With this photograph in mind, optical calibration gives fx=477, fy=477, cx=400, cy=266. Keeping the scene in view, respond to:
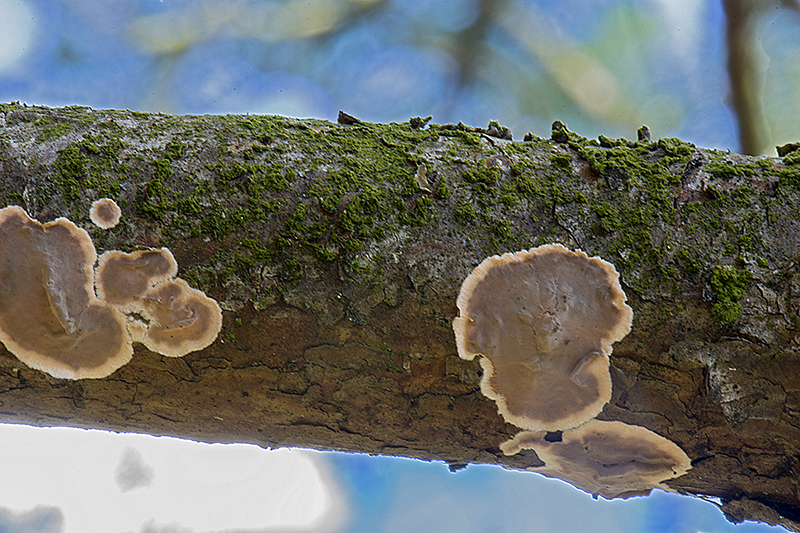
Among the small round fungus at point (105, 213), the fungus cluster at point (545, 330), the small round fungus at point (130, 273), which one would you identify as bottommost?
the fungus cluster at point (545, 330)

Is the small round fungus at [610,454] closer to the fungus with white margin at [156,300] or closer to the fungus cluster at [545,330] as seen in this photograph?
the fungus cluster at [545,330]

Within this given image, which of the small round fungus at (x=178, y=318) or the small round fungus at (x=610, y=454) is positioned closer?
the small round fungus at (x=178, y=318)

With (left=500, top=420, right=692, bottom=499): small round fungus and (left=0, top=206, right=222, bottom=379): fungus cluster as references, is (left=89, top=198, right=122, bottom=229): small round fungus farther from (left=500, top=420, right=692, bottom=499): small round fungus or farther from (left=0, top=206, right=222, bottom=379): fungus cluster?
(left=500, top=420, right=692, bottom=499): small round fungus

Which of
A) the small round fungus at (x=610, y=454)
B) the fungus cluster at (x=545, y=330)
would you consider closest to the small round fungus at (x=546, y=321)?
the fungus cluster at (x=545, y=330)

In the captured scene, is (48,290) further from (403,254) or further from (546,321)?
(546,321)

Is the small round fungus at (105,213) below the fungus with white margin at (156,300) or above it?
above

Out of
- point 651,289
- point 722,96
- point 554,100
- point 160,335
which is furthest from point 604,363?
point 722,96

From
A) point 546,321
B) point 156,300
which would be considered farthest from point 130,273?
point 546,321
